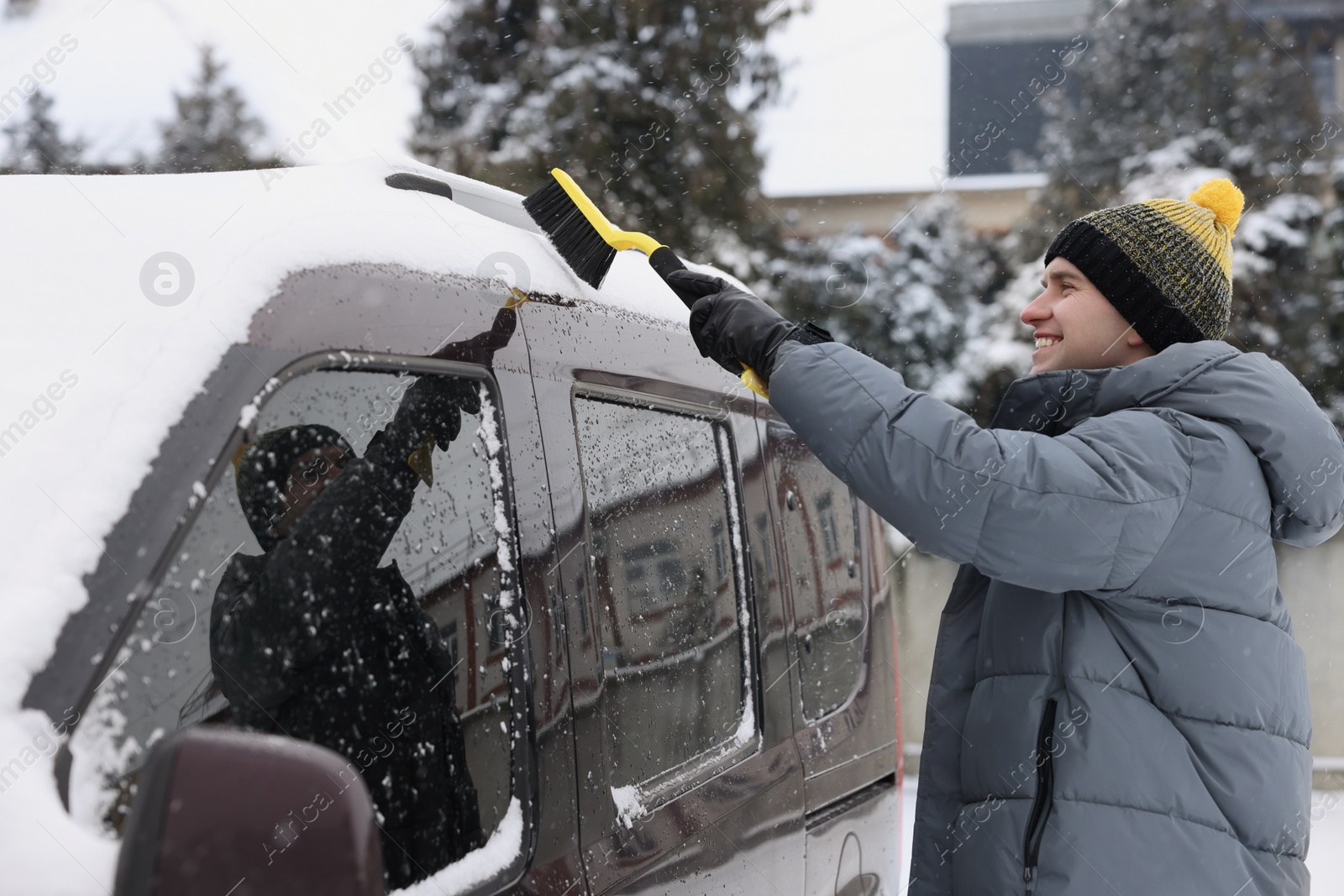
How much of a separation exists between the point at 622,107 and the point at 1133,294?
622 cm

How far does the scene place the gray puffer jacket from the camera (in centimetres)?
144

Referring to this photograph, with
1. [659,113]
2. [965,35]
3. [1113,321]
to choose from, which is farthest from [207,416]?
[965,35]

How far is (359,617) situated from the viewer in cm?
123

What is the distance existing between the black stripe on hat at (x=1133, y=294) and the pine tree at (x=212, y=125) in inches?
363

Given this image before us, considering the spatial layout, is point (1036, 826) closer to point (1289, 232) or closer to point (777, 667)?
point (777, 667)

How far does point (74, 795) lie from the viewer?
37.5 inches

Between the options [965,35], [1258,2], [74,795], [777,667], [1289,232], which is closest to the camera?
[74,795]

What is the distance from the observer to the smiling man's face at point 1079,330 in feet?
6.16

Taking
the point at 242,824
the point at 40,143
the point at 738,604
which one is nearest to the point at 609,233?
the point at 738,604

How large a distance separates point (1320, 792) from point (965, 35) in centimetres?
2002

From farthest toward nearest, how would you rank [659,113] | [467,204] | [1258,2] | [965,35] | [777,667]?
[965,35]
[1258,2]
[659,113]
[777,667]
[467,204]

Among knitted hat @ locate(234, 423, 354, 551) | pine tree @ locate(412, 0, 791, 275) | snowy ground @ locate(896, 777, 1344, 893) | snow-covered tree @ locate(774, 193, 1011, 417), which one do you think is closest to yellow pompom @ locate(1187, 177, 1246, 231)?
knitted hat @ locate(234, 423, 354, 551)

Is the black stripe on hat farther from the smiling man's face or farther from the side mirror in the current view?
the side mirror

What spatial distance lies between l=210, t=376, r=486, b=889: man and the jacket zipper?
0.80 metres
